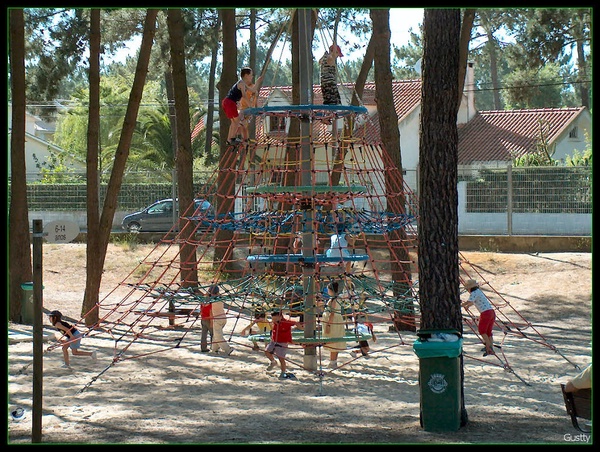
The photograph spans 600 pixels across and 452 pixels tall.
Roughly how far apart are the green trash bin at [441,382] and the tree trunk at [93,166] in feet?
30.2

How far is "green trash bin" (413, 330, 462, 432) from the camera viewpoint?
8.63 meters

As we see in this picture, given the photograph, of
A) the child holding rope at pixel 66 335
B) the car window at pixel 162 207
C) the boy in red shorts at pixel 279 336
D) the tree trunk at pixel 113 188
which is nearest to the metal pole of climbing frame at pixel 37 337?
the boy in red shorts at pixel 279 336

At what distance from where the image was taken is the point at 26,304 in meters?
16.4

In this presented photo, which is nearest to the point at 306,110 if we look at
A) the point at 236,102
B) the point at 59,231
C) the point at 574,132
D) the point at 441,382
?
the point at 236,102

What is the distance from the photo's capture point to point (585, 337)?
15.9 metres

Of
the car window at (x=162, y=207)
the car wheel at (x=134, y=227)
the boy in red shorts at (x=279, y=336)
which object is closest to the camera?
the boy in red shorts at (x=279, y=336)

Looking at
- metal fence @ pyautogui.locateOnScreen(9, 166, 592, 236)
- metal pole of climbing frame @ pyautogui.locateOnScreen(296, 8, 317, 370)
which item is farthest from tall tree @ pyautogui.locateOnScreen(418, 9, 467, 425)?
metal fence @ pyautogui.locateOnScreen(9, 166, 592, 236)

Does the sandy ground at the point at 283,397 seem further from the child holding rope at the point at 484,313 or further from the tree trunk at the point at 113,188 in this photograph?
the tree trunk at the point at 113,188

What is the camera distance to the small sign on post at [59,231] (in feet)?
28.7

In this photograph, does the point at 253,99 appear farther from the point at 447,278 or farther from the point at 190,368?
the point at 447,278

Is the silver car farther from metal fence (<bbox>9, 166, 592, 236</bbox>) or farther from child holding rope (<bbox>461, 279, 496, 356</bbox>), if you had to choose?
child holding rope (<bbox>461, 279, 496, 356</bbox>)

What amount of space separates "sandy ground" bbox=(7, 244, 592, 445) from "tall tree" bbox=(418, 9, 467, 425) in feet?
3.08

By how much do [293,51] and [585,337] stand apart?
936cm

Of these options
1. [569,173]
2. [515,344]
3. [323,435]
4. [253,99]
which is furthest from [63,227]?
[569,173]
